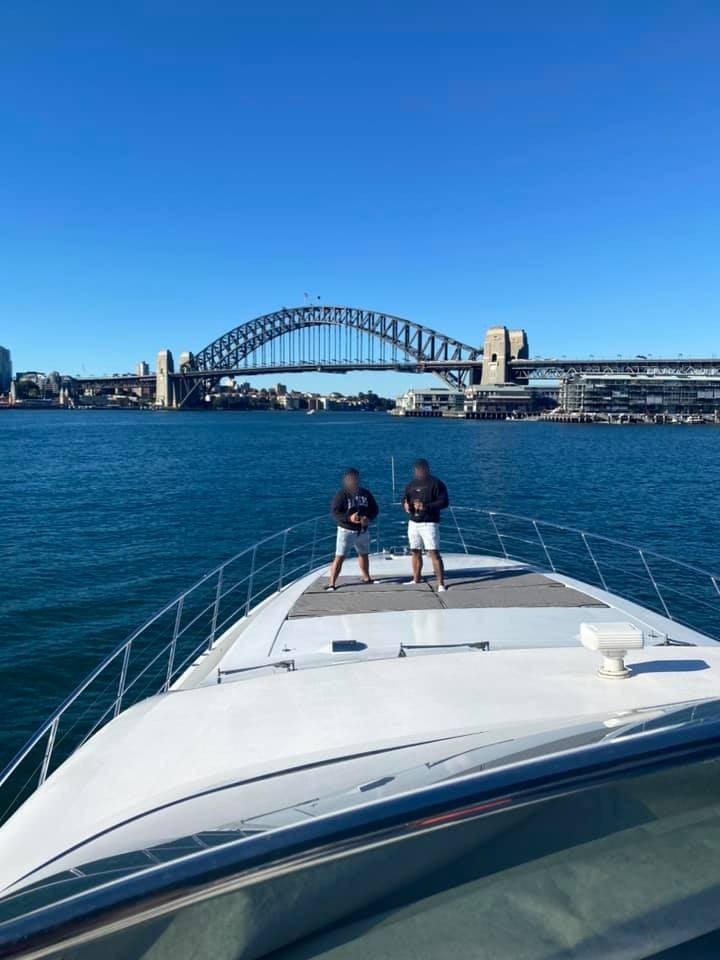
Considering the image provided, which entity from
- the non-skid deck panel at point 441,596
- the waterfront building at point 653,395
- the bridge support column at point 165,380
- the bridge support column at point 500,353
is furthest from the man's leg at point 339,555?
the bridge support column at point 165,380

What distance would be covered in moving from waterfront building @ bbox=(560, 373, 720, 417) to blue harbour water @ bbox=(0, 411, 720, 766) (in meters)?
59.6

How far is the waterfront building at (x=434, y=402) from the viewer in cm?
14575

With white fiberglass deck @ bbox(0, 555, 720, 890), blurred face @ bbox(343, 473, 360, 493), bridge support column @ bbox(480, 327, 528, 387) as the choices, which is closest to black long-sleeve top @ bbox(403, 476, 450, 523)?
blurred face @ bbox(343, 473, 360, 493)

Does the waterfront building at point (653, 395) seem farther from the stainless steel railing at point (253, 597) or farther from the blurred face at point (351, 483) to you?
the blurred face at point (351, 483)

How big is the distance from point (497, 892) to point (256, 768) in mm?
1717

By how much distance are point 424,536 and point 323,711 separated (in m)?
3.58

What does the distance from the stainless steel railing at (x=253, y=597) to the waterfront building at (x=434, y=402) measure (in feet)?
408

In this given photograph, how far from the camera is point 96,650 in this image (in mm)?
10477

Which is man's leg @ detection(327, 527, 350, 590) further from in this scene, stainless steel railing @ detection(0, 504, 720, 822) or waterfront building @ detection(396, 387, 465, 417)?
waterfront building @ detection(396, 387, 465, 417)

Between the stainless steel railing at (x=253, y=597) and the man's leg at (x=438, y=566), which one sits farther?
the man's leg at (x=438, y=566)

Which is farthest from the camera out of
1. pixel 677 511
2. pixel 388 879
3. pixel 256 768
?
pixel 677 511

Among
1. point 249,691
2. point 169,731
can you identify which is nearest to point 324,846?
point 169,731

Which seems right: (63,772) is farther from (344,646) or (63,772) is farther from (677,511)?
(677,511)

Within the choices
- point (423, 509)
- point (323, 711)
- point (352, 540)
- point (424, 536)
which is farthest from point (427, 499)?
point (323, 711)
